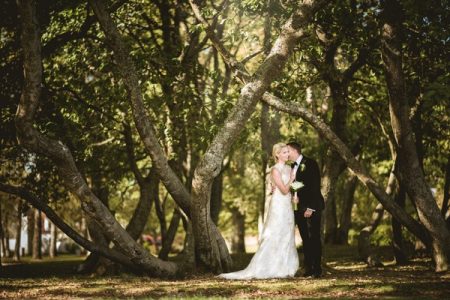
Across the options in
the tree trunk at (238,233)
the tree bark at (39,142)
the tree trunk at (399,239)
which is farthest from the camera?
the tree trunk at (238,233)

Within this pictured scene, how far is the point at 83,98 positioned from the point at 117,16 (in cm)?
Answer: 300

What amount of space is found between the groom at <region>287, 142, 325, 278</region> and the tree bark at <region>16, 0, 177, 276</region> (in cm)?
344

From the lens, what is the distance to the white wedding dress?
42.1ft

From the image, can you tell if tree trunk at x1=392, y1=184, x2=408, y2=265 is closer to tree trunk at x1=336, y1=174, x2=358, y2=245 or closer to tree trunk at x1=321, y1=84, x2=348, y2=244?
tree trunk at x1=321, y1=84, x2=348, y2=244

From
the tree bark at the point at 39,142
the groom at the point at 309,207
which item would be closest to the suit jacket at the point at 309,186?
the groom at the point at 309,207

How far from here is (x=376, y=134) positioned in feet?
69.2

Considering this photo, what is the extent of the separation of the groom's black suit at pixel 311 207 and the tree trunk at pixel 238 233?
98.4 ft

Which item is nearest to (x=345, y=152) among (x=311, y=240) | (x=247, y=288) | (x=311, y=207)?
(x=311, y=207)

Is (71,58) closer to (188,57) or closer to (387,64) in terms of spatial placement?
(188,57)

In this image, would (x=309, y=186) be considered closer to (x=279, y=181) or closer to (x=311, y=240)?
(x=279, y=181)

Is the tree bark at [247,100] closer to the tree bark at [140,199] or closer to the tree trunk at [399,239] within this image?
the tree bark at [140,199]

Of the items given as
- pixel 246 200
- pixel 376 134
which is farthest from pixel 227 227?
pixel 376 134

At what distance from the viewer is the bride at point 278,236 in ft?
42.2

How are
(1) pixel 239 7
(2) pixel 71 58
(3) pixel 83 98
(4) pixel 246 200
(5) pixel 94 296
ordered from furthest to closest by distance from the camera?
(4) pixel 246 200 → (3) pixel 83 98 → (2) pixel 71 58 → (1) pixel 239 7 → (5) pixel 94 296
